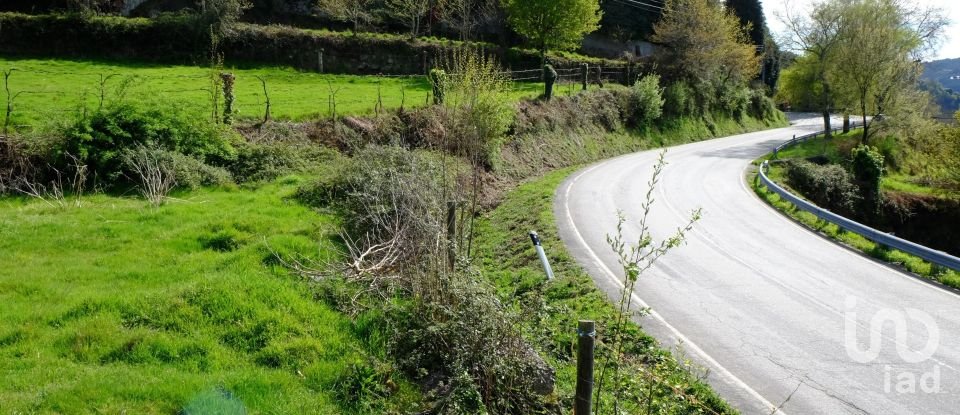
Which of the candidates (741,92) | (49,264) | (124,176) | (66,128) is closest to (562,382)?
(49,264)

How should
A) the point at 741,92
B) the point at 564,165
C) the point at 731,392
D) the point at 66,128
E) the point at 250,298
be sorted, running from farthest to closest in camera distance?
the point at 741,92 → the point at 564,165 → the point at 66,128 → the point at 250,298 → the point at 731,392

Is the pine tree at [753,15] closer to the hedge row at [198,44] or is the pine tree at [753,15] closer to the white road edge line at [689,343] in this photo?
the hedge row at [198,44]

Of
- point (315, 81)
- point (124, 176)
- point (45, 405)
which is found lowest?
point (45, 405)

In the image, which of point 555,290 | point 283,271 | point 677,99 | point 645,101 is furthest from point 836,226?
point 677,99

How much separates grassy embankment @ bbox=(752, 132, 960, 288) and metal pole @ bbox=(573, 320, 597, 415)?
37.8 feet

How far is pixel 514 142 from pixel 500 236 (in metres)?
11.4

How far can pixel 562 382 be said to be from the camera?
26.7 feet

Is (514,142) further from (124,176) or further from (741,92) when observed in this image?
(741,92)

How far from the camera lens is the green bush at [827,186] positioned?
27797 millimetres

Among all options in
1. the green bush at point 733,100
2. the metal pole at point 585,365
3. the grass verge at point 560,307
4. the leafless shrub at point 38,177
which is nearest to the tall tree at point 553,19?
the green bush at point 733,100

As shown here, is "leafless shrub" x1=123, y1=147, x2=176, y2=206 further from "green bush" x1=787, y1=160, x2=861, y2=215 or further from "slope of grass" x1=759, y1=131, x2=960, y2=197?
"slope of grass" x1=759, y1=131, x2=960, y2=197

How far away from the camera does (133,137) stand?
655 inches

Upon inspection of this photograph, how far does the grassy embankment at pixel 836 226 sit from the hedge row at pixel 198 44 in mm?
22574

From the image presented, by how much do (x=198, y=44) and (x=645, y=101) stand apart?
26.9 metres
